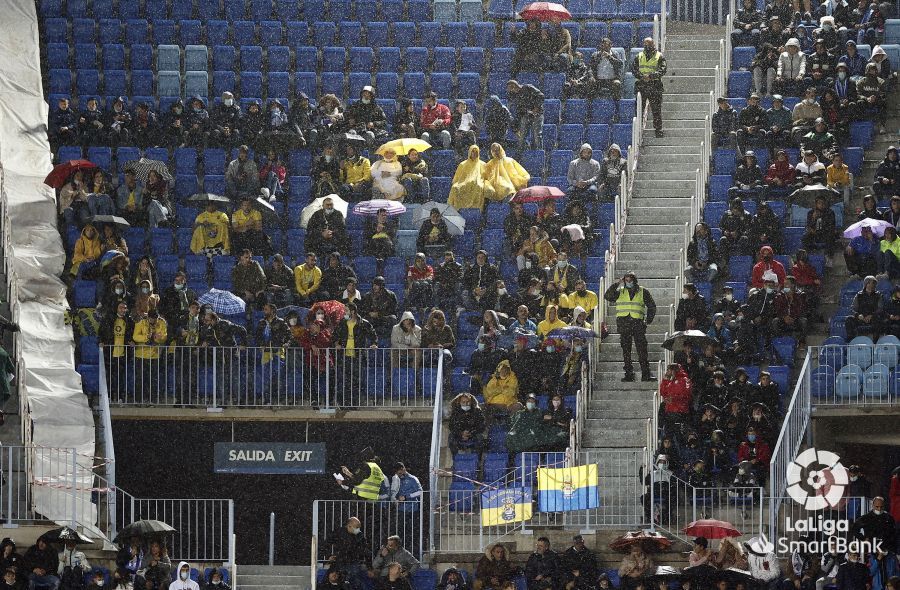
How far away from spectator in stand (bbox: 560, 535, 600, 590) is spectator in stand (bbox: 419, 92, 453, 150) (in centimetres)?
955

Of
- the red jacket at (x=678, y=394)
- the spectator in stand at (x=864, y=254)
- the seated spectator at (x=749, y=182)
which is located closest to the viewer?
the red jacket at (x=678, y=394)

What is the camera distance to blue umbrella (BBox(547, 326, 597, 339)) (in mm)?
27234

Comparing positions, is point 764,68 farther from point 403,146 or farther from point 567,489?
point 567,489

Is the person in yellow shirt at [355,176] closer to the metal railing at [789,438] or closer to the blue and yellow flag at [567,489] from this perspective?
the blue and yellow flag at [567,489]

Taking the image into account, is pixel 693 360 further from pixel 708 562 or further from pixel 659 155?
pixel 659 155

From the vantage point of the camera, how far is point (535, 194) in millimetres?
30531

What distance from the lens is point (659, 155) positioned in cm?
3322

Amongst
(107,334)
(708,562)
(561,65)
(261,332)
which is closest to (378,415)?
(261,332)

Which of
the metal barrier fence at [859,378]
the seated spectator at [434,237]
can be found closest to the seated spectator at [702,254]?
the metal barrier fence at [859,378]

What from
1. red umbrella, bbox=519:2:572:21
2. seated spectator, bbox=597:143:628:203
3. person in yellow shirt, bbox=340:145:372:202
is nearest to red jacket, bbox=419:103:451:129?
person in yellow shirt, bbox=340:145:372:202

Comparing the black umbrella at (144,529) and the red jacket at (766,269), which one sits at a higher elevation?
the red jacket at (766,269)

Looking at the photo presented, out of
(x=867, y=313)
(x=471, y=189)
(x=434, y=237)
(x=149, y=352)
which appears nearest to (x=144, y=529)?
(x=149, y=352)

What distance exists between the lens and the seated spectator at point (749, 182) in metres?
30.8

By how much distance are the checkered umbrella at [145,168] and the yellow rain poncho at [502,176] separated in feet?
15.4
